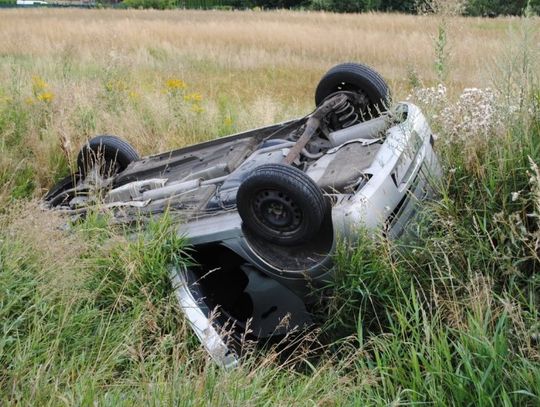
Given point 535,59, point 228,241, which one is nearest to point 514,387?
point 228,241

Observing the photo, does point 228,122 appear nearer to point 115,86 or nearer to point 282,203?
point 115,86

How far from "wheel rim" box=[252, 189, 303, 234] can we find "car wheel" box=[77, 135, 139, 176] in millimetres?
2421

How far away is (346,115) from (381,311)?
1.93m

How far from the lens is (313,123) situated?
4.43 meters

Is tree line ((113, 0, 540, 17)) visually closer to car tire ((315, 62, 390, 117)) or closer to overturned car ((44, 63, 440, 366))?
car tire ((315, 62, 390, 117))

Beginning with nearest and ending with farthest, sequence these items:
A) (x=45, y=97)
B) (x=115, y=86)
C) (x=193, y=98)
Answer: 1. (x=45, y=97)
2. (x=193, y=98)
3. (x=115, y=86)

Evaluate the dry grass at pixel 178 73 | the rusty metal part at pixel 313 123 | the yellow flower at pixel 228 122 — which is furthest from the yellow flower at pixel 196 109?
the rusty metal part at pixel 313 123

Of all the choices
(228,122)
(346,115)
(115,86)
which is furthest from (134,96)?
(346,115)

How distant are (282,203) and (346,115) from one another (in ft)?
5.52

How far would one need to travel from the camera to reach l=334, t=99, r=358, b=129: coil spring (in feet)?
15.4

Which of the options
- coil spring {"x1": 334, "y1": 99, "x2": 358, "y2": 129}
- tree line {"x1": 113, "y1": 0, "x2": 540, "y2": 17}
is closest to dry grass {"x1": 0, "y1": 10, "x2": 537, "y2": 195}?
coil spring {"x1": 334, "y1": 99, "x2": 358, "y2": 129}

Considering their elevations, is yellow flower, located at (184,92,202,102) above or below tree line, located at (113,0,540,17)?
above

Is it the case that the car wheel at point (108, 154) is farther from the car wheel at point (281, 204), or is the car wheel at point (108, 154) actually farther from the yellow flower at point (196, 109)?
the car wheel at point (281, 204)

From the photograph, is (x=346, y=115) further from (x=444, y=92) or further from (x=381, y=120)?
(x=444, y=92)
